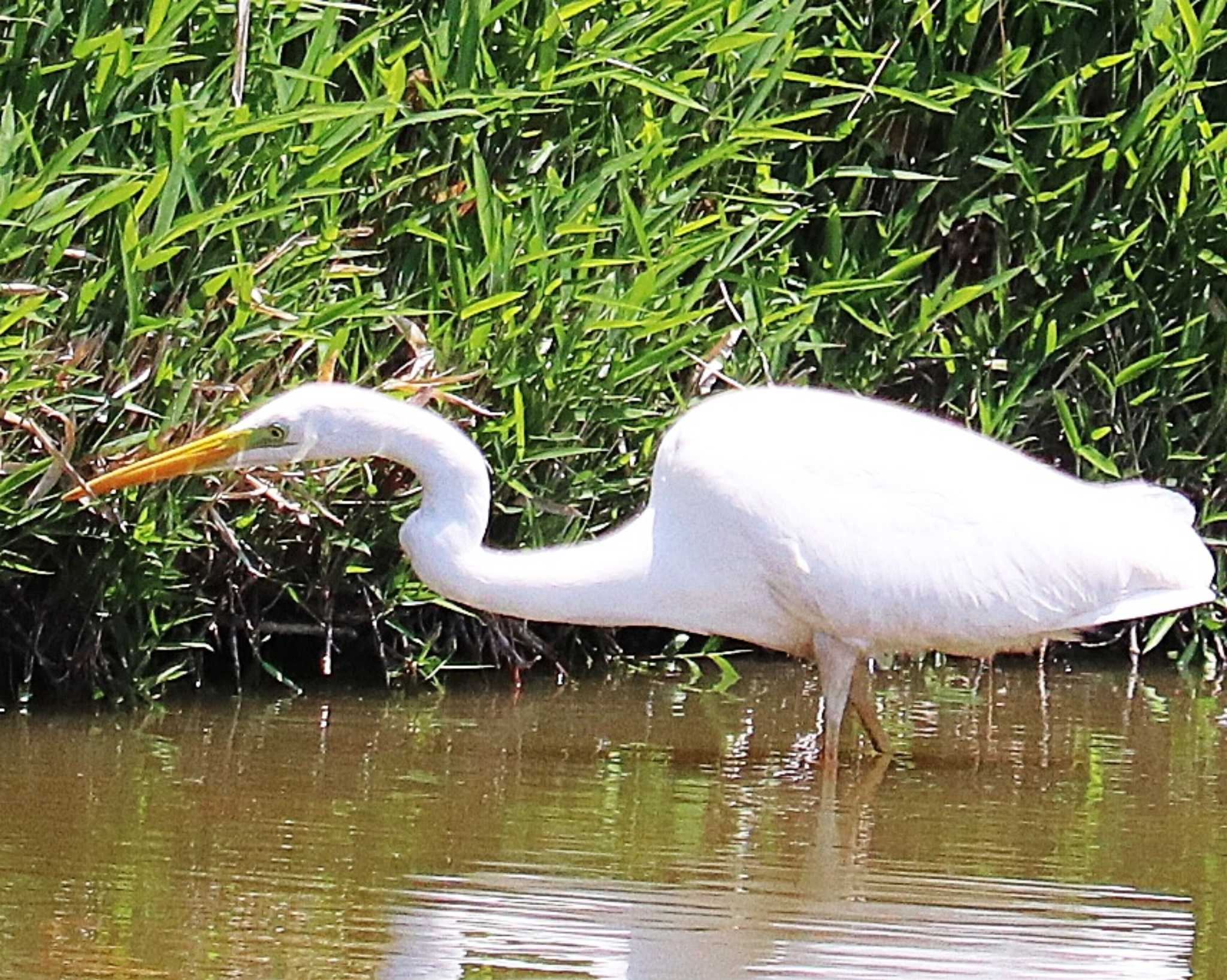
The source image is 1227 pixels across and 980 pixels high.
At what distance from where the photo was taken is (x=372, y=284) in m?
5.97

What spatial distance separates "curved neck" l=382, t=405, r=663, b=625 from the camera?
544 centimetres

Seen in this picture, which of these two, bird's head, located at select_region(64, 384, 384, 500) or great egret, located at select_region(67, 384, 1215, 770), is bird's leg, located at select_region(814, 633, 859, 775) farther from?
bird's head, located at select_region(64, 384, 384, 500)

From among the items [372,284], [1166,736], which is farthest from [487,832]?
[1166,736]

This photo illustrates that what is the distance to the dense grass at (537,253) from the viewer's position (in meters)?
5.45

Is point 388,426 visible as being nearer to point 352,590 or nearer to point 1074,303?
point 352,590


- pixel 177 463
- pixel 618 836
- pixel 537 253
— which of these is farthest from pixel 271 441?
pixel 618 836

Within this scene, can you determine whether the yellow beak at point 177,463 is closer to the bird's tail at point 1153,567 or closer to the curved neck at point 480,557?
the curved neck at point 480,557

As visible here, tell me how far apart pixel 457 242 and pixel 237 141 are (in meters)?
0.62

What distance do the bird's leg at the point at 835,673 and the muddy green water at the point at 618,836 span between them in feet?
0.48

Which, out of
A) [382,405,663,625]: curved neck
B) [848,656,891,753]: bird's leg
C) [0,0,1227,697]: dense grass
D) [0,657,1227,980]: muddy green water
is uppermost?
[0,0,1227,697]: dense grass

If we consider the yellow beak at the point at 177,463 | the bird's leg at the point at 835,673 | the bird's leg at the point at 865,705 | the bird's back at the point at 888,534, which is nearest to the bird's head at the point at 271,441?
the yellow beak at the point at 177,463

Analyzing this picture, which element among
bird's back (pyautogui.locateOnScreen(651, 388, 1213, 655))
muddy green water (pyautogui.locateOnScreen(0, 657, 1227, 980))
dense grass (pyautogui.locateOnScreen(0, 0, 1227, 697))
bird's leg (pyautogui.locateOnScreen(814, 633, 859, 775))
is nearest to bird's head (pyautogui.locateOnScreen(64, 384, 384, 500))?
dense grass (pyautogui.locateOnScreen(0, 0, 1227, 697))

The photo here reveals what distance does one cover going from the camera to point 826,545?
561 centimetres

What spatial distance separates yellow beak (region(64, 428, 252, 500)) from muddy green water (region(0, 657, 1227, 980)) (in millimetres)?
587
